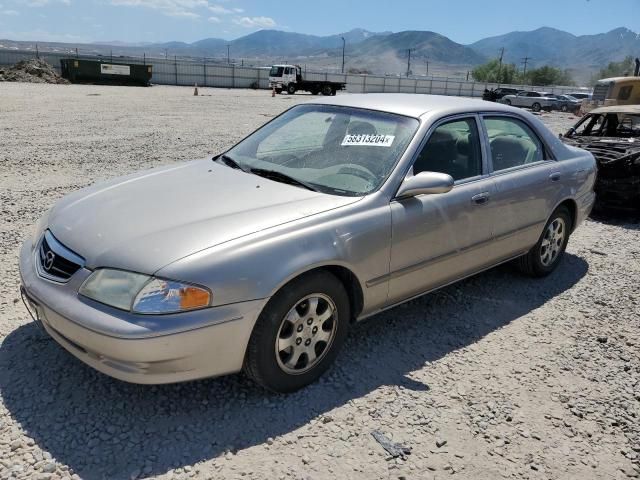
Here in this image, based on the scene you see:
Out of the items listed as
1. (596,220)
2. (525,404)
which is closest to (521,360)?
(525,404)

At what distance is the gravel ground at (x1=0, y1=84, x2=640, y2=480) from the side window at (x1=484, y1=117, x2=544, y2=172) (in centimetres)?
115

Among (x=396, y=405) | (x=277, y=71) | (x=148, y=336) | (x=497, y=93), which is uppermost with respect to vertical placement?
(x=277, y=71)

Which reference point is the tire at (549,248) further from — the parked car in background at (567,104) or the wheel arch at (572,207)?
the parked car in background at (567,104)

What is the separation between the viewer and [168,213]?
9.75 ft

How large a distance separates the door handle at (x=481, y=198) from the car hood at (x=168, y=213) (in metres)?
1.09

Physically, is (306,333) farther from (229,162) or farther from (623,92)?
(623,92)

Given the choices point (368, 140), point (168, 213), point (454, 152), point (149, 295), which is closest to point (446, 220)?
point (454, 152)

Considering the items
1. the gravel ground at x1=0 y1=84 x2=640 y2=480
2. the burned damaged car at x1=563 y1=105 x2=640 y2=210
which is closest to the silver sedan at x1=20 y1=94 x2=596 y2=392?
the gravel ground at x1=0 y1=84 x2=640 y2=480

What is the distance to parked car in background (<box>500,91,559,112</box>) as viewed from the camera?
37.0 metres

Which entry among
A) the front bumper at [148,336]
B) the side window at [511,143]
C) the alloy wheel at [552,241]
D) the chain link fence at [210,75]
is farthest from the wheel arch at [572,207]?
the chain link fence at [210,75]

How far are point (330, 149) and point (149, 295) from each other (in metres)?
1.74

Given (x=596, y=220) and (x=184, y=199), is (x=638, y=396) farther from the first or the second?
(x=596, y=220)

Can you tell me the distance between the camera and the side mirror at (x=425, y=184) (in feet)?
10.6

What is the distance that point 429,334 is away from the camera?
3.85m
